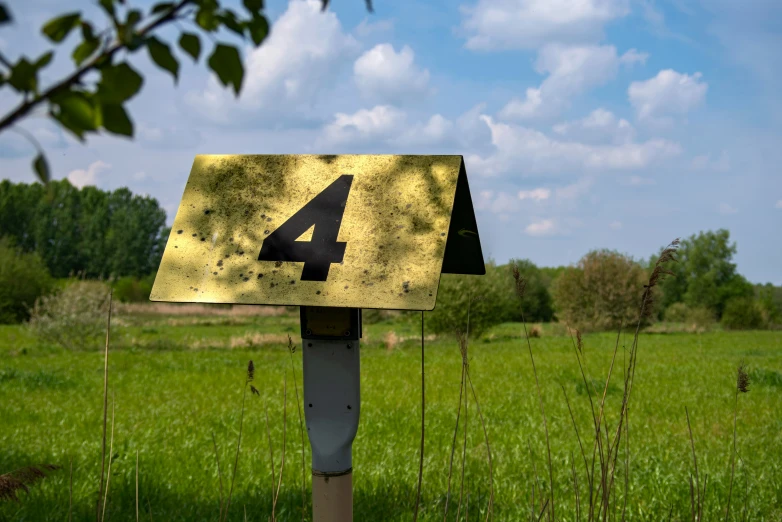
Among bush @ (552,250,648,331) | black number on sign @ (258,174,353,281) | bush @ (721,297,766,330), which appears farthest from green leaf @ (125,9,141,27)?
bush @ (721,297,766,330)

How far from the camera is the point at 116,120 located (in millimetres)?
803

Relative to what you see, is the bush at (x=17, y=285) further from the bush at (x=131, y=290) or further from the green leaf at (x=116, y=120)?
the green leaf at (x=116, y=120)

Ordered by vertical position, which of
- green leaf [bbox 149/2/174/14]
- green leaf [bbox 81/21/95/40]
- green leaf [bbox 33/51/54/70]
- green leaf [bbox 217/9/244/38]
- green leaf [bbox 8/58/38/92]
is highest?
green leaf [bbox 217/9/244/38]

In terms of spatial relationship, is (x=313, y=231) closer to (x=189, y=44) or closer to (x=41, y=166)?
(x=189, y=44)

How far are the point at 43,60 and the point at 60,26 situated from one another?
70 mm

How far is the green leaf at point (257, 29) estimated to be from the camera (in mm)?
976

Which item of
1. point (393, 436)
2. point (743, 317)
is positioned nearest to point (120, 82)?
point (393, 436)

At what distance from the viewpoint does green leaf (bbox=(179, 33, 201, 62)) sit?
875 mm

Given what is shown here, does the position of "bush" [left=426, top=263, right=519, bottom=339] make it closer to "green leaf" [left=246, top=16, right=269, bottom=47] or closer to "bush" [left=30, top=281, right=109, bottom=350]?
"bush" [left=30, top=281, right=109, bottom=350]

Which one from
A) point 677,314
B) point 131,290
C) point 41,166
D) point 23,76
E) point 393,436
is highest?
point 131,290

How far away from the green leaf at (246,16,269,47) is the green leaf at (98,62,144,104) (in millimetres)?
198

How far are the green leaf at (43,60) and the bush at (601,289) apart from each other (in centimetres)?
2804

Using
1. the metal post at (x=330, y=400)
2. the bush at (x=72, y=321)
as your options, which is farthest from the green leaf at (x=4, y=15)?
the bush at (x=72, y=321)

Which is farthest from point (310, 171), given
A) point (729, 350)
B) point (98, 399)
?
point (729, 350)
